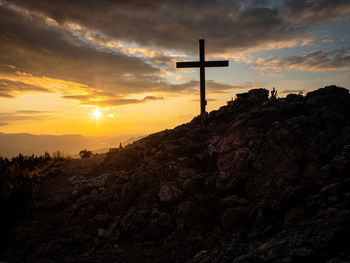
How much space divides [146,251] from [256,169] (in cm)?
570

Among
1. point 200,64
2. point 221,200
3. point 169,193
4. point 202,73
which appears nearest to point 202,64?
point 200,64

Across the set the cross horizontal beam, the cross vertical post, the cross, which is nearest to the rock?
the cross vertical post

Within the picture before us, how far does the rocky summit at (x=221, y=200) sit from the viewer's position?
6301 millimetres

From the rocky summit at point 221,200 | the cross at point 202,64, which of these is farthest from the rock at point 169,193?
the cross at point 202,64

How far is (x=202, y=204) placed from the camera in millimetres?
9219

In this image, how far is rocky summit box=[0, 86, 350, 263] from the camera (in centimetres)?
630

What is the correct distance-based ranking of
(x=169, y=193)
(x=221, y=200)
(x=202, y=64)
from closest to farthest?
(x=221, y=200) → (x=169, y=193) → (x=202, y=64)

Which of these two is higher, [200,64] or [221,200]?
[200,64]

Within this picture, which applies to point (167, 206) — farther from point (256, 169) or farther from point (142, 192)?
point (256, 169)

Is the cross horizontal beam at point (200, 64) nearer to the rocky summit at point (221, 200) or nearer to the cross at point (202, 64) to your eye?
the cross at point (202, 64)

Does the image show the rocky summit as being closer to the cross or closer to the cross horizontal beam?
the cross

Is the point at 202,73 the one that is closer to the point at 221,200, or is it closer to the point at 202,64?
the point at 202,64

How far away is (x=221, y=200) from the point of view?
30.1 ft

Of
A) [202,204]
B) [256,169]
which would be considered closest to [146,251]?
[202,204]
